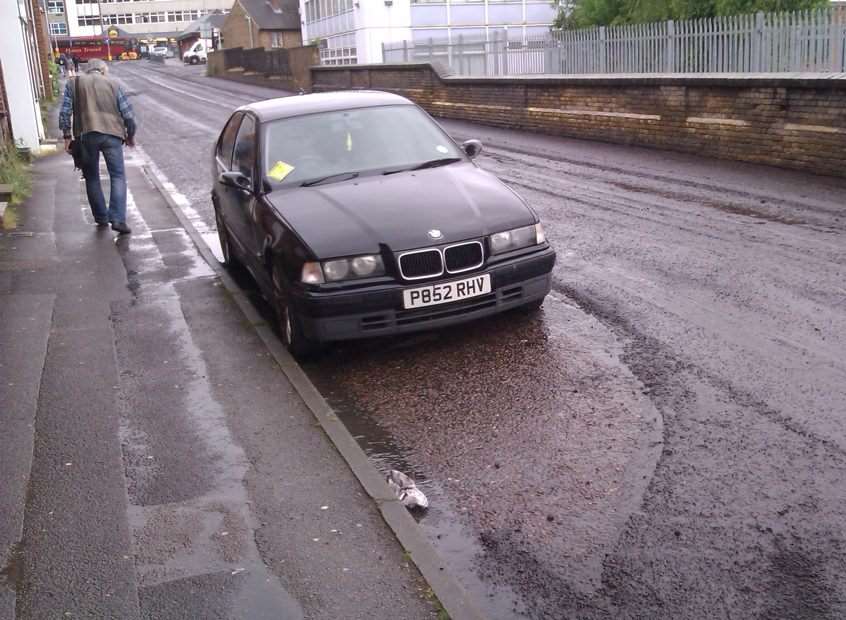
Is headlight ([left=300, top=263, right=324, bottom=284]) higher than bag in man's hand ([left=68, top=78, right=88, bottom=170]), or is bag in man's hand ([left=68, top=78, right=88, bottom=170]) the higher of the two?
bag in man's hand ([left=68, top=78, right=88, bottom=170])

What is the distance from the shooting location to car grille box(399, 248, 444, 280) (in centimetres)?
625

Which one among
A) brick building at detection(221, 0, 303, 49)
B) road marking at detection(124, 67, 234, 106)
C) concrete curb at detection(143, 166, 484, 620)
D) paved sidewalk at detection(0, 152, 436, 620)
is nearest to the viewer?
concrete curb at detection(143, 166, 484, 620)

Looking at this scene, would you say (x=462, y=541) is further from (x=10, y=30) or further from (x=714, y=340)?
(x=10, y=30)

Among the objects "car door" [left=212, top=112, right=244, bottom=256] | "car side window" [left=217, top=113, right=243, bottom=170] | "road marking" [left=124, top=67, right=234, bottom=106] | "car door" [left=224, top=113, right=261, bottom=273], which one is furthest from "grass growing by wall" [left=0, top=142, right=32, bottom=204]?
"road marking" [left=124, top=67, right=234, bottom=106]

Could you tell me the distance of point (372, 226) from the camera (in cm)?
645

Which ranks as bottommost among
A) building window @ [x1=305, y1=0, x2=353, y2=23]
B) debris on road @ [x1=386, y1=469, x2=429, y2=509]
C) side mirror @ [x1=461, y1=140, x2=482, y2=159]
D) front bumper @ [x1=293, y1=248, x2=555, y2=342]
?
debris on road @ [x1=386, y1=469, x2=429, y2=509]

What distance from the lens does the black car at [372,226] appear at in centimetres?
624

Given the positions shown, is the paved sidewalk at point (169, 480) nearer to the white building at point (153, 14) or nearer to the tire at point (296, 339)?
the tire at point (296, 339)

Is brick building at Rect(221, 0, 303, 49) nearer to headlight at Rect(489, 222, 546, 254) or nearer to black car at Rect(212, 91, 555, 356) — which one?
black car at Rect(212, 91, 555, 356)

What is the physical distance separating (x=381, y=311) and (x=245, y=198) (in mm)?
2112

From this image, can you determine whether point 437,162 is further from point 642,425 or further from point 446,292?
point 642,425

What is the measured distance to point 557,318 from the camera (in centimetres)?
715

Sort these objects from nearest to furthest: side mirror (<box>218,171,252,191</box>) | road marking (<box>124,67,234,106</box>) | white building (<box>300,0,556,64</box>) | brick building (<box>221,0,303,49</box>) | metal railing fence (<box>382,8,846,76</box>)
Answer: side mirror (<box>218,171,252,191</box>), metal railing fence (<box>382,8,846,76</box>), road marking (<box>124,67,234,106</box>), white building (<box>300,0,556,64</box>), brick building (<box>221,0,303,49</box>)

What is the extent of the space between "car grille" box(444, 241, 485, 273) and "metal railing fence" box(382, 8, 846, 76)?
389 inches
